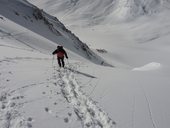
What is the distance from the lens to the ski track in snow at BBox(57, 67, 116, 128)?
443 inches

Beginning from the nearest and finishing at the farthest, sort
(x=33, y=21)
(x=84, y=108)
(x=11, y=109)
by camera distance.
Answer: (x=11, y=109) < (x=84, y=108) < (x=33, y=21)

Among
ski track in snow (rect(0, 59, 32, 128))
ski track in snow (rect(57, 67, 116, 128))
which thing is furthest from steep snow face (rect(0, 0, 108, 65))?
ski track in snow (rect(0, 59, 32, 128))

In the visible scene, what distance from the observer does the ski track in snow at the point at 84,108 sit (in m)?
11.2

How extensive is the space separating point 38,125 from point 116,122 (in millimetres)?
2912

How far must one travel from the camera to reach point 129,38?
648ft

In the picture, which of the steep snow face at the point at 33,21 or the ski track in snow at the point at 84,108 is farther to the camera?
the steep snow face at the point at 33,21

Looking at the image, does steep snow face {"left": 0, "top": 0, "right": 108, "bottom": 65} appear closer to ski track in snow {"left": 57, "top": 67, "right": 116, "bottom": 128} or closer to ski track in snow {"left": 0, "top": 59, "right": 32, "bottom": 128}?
ski track in snow {"left": 57, "top": 67, "right": 116, "bottom": 128}

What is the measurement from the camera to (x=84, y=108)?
1250cm

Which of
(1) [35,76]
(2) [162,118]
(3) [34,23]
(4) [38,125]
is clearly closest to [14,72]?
(1) [35,76]

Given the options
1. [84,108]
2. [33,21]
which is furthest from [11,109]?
[33,21]

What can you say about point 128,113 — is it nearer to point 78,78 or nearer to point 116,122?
point 116,122

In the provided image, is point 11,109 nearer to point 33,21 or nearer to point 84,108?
point 84,108

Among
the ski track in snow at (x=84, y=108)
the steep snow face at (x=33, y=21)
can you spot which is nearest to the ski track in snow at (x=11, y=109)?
the ski track in snow at (x=84, y=108)

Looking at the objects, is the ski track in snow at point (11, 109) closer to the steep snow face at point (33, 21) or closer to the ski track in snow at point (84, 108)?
the ski track in snow at point (84, 108)
